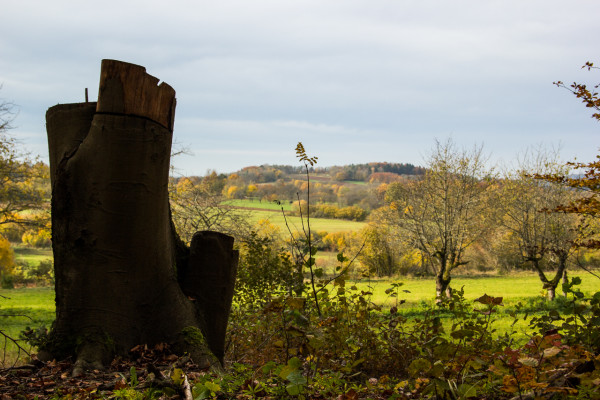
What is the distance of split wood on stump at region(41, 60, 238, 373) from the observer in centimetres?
411

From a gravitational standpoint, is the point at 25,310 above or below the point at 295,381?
below

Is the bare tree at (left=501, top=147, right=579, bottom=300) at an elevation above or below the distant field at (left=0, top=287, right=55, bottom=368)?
above

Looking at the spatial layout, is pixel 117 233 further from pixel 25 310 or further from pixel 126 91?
pixel 25 310

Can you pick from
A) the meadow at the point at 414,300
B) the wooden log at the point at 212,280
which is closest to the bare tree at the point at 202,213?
the meadow at the point at 414,300

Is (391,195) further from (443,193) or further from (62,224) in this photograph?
(62,224)

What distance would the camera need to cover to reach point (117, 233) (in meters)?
4.12

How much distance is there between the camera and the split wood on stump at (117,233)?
4.11 meters

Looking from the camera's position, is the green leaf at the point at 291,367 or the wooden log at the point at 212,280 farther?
the wooden log at the point at 212,280

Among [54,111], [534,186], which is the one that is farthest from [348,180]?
[54,111]

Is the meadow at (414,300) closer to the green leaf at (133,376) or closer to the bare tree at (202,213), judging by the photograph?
the bare tree at (202,213)

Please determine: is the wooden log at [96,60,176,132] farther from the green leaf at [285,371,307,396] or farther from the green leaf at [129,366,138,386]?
the green leaf at [285,371,307,396]

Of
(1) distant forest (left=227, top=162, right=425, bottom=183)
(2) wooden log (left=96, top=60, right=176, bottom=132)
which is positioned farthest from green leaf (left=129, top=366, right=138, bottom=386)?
(1) distant forest (left=227, top=162, right=425, bottom=183)

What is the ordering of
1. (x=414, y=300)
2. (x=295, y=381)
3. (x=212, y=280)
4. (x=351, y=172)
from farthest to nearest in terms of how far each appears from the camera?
(x=351, y=172), (x=414, y=300), (x=212, y=280), (x=295, y=381)

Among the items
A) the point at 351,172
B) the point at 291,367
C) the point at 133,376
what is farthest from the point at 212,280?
the point at 351,172
